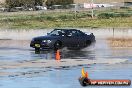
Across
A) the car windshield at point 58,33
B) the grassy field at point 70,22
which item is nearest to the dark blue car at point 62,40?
the car windshield at point 58,33

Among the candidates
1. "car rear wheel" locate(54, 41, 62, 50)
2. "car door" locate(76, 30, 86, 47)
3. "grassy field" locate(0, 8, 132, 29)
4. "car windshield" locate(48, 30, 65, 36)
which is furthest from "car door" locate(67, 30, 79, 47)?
"grassy field" locate(0, 8, 132, 29)

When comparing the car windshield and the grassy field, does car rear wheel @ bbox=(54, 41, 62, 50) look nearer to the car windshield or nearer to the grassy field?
the car windshield

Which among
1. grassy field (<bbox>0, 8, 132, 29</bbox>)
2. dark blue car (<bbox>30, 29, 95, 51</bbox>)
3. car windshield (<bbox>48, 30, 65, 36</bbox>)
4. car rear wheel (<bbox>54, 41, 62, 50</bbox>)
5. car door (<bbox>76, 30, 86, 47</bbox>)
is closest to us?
dark blue car (<bbox>30, 29, 95, 51</bbox>)

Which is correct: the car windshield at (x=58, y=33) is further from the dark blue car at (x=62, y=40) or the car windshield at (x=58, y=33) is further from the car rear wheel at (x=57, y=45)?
the car rear wheel at (x=57, y=45)

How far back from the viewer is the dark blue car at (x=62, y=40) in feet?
117

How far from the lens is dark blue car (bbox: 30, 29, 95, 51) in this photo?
35.6 m

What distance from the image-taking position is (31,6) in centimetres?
9862

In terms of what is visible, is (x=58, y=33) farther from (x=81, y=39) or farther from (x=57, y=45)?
(x=81, y=39)

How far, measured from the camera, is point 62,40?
3647 centimetres

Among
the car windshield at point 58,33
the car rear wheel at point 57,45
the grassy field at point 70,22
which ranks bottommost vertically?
the grassy field at point 70,22

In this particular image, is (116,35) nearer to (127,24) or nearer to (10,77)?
(127,24)

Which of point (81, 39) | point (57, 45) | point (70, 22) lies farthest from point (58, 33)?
point (70, 22)

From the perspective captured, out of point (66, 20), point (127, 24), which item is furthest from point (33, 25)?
point (127, 24)

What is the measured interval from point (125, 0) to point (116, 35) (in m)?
82.3
